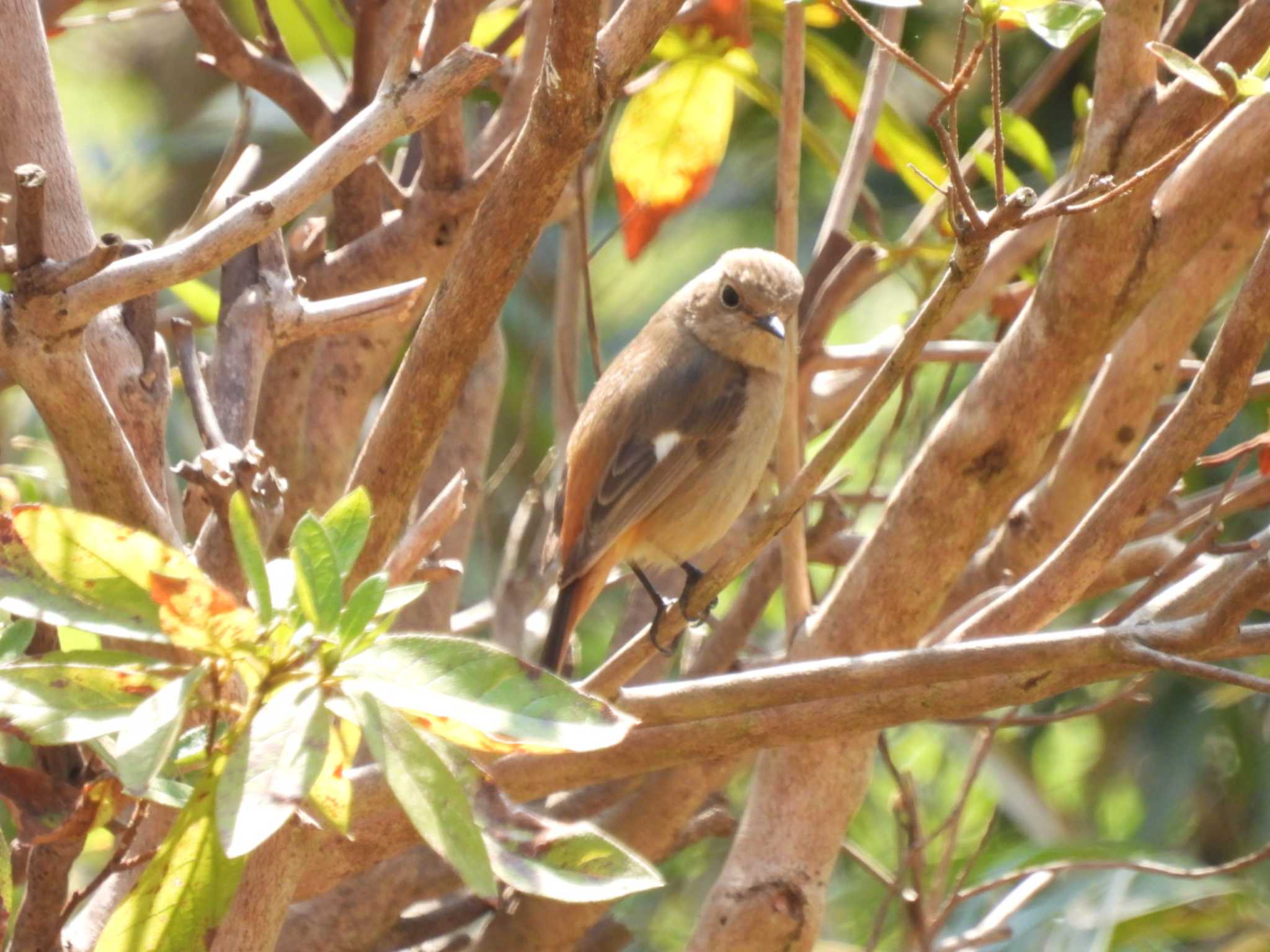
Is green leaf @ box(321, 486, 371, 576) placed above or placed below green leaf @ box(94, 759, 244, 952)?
above

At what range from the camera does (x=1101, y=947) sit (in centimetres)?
352

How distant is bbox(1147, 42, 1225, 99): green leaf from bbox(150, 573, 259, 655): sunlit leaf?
55.9 inches

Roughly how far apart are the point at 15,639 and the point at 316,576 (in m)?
0.57

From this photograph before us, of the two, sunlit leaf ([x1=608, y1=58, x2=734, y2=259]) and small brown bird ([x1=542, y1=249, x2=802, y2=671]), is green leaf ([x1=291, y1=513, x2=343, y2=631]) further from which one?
small brown bird ([x1=542, y1=249, x2=802, y2=671])

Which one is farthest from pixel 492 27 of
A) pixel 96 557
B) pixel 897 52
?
pixel 96 557

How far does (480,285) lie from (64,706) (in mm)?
903

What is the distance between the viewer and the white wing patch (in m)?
3.88

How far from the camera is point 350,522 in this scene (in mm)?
1791

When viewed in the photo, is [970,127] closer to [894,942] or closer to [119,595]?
[894,942]

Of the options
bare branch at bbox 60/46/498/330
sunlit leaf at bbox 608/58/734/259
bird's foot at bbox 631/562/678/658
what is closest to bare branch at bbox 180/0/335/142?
sunlit leaf at bbox 608/58/734/259

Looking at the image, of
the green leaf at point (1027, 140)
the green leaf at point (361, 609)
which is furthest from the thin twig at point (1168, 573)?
the green leaf at point (361, 609)

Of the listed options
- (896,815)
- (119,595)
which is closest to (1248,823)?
(896,815)

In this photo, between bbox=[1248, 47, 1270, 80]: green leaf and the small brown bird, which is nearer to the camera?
bbox=[1248, 47, 1270, 80]: green leaf

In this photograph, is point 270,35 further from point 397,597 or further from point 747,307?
point 397,597
